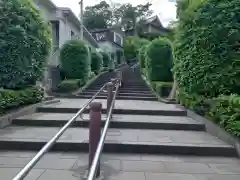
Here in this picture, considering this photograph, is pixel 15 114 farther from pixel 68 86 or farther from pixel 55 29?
pixel 55 29

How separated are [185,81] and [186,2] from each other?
6.90ft

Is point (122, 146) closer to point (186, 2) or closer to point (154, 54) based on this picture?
point (186, 2)

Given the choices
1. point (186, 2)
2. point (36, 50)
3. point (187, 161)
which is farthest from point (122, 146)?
point (186, 2)

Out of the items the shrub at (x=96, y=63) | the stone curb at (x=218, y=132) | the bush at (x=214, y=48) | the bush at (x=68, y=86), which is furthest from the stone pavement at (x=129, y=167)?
the shrub at (x=96, y=63)

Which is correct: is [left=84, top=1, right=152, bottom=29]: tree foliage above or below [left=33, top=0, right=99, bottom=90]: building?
above

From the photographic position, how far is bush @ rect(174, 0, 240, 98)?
17.8 ft

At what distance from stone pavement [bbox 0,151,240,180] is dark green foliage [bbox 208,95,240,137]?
52 centimetres

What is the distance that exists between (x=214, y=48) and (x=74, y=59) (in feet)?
29.4

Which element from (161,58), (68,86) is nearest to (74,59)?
(68,86)

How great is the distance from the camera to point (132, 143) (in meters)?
4.48

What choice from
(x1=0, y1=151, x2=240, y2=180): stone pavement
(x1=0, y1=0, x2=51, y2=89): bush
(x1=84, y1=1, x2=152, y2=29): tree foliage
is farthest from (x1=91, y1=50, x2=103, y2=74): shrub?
(x1=84, y1=1, x2=152, y2=29): tree foliage

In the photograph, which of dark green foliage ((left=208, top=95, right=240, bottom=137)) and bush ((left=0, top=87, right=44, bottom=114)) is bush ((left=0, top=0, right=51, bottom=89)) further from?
dark green foliage ((left=208, top=95, right=240, bottom=137))

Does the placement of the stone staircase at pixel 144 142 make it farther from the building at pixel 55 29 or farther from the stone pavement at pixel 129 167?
the building at pixel 55 29

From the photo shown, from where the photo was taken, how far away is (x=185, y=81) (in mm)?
6621
